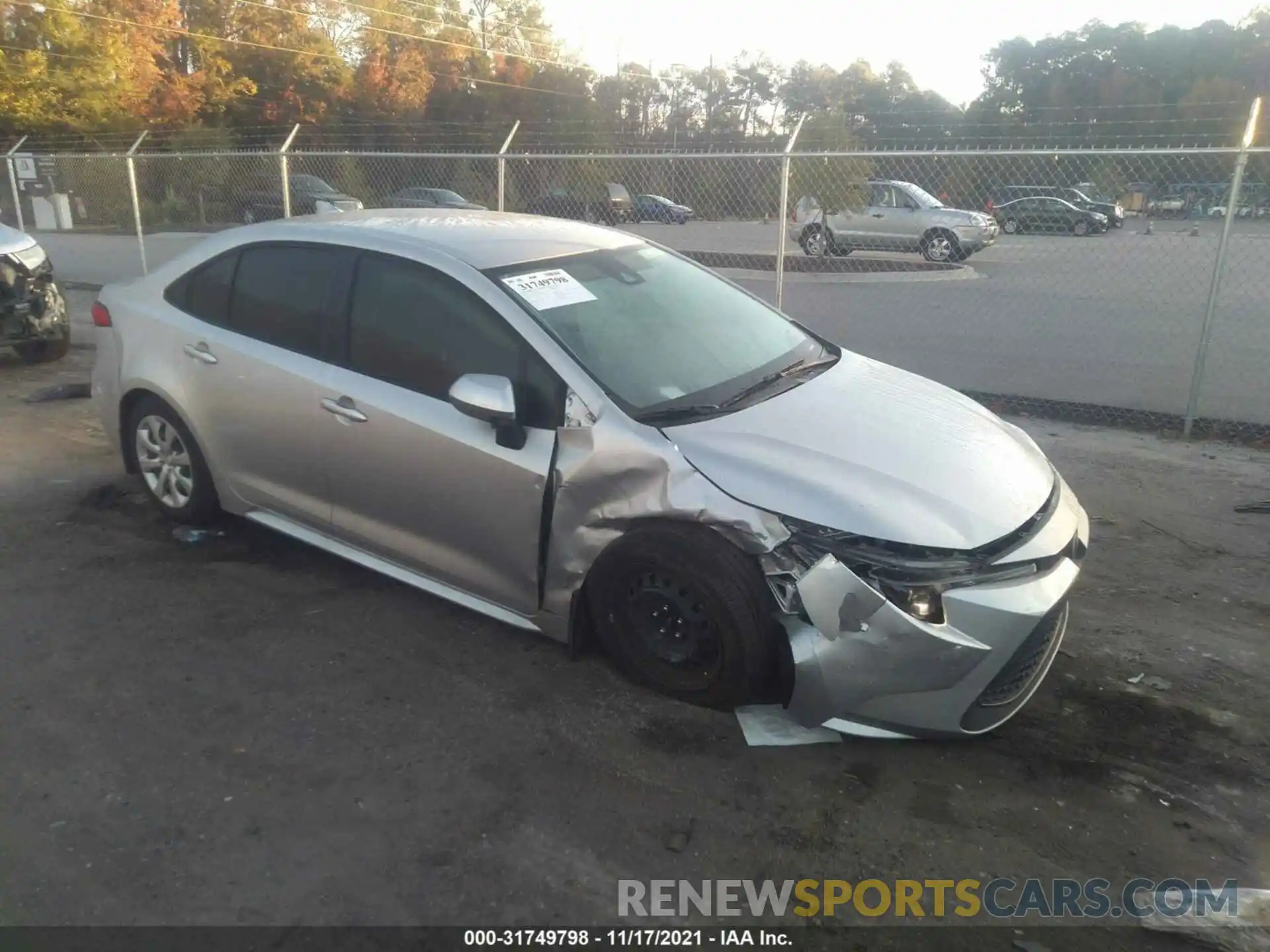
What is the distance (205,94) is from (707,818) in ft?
137

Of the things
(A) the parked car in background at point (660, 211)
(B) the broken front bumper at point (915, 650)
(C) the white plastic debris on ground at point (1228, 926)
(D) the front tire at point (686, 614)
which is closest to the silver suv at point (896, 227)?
(A) the parked car in background at point (660, 211)

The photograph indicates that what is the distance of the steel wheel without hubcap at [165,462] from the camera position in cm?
479

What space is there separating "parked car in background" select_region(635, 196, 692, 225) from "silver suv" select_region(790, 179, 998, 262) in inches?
71.2

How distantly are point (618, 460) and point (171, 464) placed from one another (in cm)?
272

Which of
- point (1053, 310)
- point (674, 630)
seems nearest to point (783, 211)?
point (674, 630)

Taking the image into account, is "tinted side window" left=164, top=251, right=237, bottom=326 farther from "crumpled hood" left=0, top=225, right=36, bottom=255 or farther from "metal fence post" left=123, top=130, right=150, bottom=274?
"metal fence post" left=123, top=130, right=150, bottom=274

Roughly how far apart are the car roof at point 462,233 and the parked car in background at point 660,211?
10.1 metres

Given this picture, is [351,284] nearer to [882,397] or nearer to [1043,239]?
[882,397]

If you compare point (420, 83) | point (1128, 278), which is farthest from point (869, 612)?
point (420, 83)

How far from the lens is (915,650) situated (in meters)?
2.94

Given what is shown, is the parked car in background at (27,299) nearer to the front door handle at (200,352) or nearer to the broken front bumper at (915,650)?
the front door handle at (200,352)

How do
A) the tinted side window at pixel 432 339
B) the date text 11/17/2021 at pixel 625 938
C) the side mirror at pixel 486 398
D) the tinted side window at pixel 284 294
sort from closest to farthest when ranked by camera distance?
1. the date text 11/17/2021 at pixel 625 938
2. the side mirror at pixel 486 398
3. the tinted side window at pixel 432 339
4. the tinted side window at pixel 284 294

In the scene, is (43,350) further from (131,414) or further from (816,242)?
(816,242)

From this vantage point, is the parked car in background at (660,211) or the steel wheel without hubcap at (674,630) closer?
the steel wheel without hubcap at (674,630)
